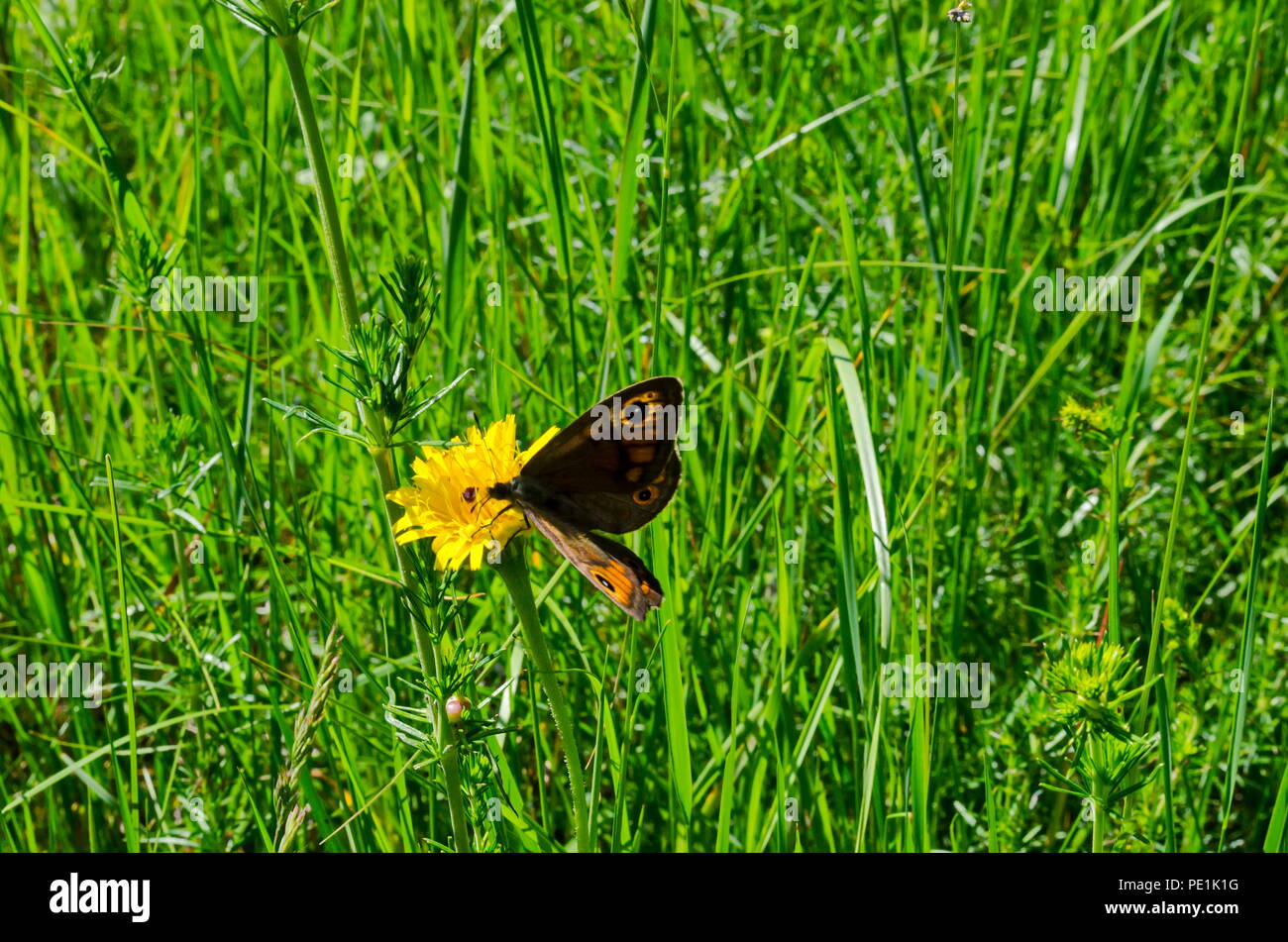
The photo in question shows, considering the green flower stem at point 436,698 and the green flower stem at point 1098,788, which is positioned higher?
the green flower stem at point 436,698

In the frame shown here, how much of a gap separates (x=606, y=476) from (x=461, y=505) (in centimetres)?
21

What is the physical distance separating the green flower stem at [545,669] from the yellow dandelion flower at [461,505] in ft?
0.13

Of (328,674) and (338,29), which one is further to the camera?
(338,29)

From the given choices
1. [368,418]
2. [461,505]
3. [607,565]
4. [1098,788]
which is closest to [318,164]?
[368,418]

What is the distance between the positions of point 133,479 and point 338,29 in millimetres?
1703

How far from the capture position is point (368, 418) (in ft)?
4.28

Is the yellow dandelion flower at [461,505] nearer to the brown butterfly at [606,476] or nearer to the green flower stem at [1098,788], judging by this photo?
the brown butterfly at [606,476]

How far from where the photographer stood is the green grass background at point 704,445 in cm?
178

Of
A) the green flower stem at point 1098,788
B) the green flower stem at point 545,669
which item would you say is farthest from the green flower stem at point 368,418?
the green flower stem at point 1098,788

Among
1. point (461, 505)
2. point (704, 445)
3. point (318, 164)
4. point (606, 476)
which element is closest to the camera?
point (318, 164)

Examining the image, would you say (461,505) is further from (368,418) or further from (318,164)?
(318,164)

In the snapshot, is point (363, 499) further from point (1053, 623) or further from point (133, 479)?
point (1053, 623)
